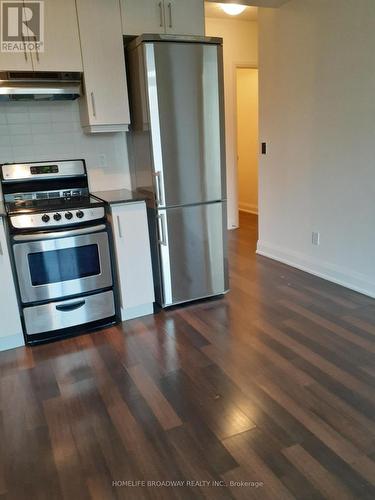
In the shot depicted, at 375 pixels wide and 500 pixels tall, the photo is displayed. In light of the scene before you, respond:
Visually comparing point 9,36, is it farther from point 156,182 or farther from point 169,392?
point 169,392

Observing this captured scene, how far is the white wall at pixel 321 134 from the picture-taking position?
3.11 metres

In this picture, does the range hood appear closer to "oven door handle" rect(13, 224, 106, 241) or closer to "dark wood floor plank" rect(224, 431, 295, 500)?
"oven door handle" rect(13, 224, 106, 241)

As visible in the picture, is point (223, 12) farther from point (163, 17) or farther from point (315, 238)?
point (315, 238)

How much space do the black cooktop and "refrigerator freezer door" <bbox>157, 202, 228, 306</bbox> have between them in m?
0.54

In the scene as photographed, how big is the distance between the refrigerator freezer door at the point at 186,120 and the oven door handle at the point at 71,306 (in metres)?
0.93

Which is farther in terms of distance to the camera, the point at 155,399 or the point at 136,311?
the point at 136,311

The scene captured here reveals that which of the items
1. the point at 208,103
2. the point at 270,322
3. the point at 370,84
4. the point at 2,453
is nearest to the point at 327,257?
the point at 270,322

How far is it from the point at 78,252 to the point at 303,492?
6.52ft

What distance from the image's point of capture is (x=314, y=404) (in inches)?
79.0

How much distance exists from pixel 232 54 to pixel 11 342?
14.9 ft

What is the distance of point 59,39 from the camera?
274 centimetres

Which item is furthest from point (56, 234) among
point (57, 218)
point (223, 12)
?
point (223, 12)

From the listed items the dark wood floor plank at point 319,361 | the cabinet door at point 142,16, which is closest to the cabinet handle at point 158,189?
the cabinet door at point 142,16

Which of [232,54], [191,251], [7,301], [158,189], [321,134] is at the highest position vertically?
[232,54]
